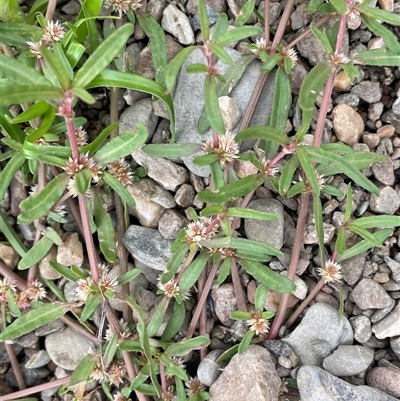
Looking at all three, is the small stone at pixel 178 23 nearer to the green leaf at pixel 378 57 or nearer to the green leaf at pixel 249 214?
the green leaf at pixel 378 57

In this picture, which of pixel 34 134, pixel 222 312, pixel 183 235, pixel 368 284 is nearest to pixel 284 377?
pixel 222 312

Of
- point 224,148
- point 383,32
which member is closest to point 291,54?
point 383,32

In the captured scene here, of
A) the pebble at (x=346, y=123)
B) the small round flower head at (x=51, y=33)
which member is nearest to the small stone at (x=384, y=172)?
the pebble at (x=346, y=123)

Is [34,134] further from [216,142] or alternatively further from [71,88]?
[216,142]

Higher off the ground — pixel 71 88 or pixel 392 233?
pixel 71 88

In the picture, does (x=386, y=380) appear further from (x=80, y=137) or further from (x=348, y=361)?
(x=80, y=137)

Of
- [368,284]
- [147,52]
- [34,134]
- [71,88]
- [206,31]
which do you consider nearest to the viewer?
[71,88]
